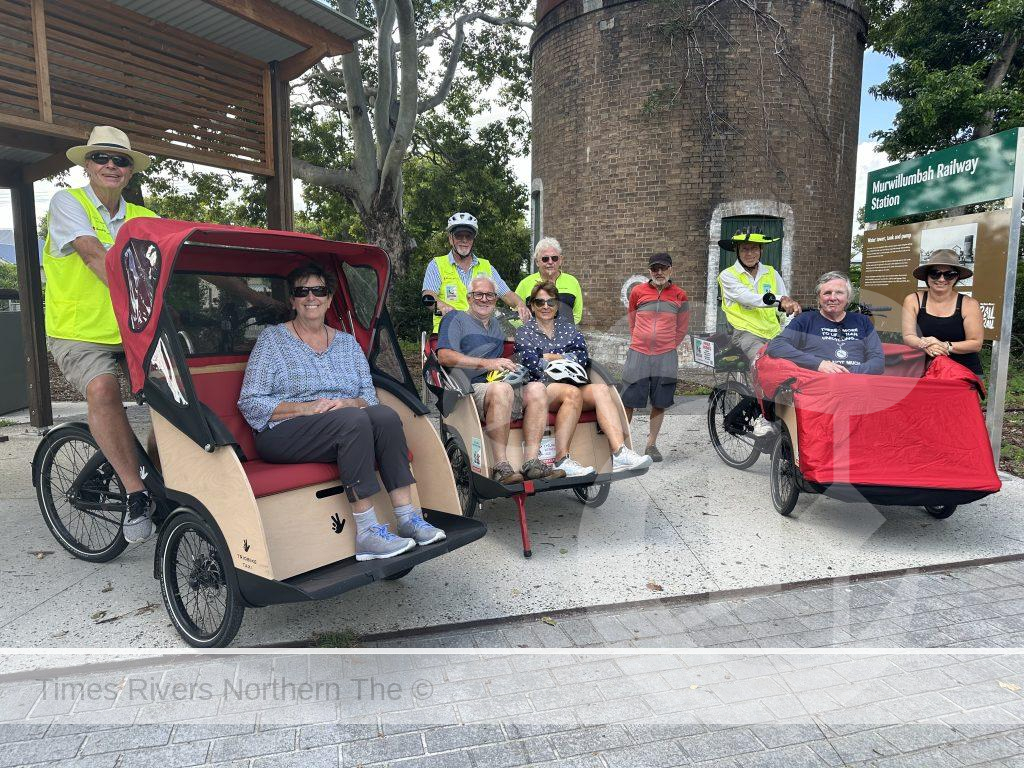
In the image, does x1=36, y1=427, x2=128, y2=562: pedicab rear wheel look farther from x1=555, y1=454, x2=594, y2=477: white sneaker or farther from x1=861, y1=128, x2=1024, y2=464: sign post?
x1=861, y1=128, x2=1024, y2=464: sign post

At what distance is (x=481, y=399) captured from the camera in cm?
422

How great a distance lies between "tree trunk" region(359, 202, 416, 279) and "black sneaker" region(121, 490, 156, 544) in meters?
9.61

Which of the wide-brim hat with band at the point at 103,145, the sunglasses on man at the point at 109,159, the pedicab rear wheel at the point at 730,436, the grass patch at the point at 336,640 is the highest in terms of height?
the wide-brim hat with band at the point at 103,145

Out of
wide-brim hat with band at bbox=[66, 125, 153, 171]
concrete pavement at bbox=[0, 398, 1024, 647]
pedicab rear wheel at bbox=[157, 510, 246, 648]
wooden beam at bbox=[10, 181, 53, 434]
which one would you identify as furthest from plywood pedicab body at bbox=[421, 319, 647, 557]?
wooden beam at bbox=[10, 181, 53, 434]

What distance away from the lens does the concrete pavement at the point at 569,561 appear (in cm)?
331

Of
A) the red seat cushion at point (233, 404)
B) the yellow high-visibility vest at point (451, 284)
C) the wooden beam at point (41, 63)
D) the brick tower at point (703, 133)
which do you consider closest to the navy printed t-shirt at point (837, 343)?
the yellow high-visibility vest at point (451, 284)

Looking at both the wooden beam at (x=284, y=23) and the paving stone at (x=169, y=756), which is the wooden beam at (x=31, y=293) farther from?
the paving stone at (x=169, y=756)

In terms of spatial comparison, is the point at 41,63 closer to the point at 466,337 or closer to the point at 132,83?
the point at 132,83

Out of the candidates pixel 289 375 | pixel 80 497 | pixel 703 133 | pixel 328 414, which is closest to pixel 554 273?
pixel 289 375

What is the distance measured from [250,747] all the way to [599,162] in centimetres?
1090

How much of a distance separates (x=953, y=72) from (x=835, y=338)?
38.8 feet

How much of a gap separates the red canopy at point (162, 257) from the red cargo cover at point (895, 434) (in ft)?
9.03

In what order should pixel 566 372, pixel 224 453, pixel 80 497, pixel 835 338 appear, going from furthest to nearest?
pixel 835 338
pixel 566 372
pixel 80 497
pixel 224 453

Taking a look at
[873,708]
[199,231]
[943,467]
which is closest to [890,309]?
[943,467]
